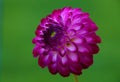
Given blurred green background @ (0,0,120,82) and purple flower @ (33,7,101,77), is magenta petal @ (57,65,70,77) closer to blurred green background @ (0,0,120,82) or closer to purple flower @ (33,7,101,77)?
purple flower @ (33,7,101,77)

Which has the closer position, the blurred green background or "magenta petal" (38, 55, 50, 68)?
"magenta petal" (38, 55, 50, 68)

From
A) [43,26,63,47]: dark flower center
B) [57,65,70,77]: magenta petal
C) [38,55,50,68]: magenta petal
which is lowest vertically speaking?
[57,65,70,77]: magenta petal

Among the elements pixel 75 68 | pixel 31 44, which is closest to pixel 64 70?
pixel 75 68

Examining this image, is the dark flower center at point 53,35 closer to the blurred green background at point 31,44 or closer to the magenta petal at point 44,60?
the magenta petal at point 44,60

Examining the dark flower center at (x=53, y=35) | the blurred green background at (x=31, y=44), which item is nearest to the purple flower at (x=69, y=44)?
the dark flower center at (x=53, y=35)

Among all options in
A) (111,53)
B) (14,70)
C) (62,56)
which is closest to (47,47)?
(62,56)

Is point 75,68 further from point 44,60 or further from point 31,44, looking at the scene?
point 31,44

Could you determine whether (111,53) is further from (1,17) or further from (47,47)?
(47,47)

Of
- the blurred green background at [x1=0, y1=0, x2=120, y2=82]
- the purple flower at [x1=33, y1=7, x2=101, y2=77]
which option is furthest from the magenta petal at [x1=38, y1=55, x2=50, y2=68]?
the blurred green background at [x1=0, y1=0, x2=120, y2=82]
